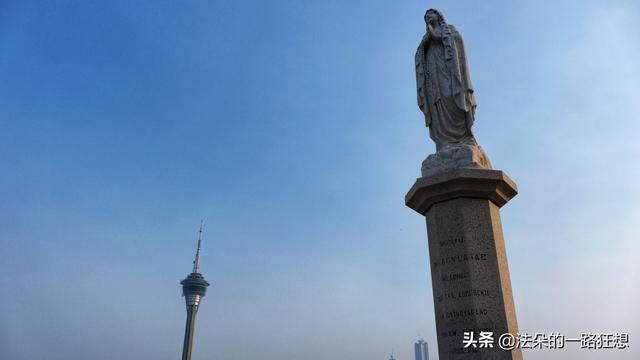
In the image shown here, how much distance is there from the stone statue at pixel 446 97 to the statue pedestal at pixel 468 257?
1.74 feet

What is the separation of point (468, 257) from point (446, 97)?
3700 millimetres

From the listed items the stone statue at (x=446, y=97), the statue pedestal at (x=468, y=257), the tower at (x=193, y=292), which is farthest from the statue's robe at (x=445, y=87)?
the tower at (x=193, y=292)

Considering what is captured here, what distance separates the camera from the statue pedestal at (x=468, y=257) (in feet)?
24.5

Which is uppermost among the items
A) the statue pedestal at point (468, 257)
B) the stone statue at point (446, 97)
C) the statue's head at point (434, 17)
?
the statue's head at point (434, 17)

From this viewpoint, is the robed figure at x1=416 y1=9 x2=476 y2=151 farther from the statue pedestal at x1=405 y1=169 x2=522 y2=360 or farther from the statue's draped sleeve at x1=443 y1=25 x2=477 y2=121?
the statue pedestal at x1=405 y1=169 x2=522 y2=360

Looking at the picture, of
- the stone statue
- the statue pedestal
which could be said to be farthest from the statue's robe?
the statue pedestal

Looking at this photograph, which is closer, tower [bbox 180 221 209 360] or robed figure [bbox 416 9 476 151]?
robed figure [bbox 416 9 476 151]

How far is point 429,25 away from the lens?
35.1ft

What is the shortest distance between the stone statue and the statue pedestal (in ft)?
1.74

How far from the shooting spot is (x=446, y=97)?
9.84 metres

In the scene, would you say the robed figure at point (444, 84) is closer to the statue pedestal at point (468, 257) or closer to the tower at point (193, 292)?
the statue pedestal at point (468, 257)

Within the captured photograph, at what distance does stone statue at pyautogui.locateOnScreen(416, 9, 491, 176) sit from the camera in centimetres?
901

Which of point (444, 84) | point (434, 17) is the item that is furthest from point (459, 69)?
point (434, 17)

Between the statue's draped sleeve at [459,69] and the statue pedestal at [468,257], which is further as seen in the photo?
the statue's draped sleeve at [459,69]
